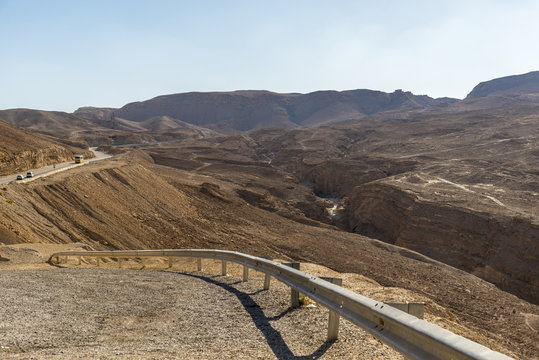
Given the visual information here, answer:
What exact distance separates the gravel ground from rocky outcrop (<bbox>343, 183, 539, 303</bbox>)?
28105mm

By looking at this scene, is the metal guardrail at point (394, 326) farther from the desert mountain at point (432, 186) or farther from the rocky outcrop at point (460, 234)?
the desert mountain at point (432, 186)

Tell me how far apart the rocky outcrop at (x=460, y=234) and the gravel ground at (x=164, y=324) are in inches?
1107

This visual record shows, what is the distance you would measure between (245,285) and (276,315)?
98.8 inches

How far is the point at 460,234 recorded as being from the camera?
3491 cm

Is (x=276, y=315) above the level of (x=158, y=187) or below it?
above

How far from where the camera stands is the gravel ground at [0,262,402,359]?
439 cm

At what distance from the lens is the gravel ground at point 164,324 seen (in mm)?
4391

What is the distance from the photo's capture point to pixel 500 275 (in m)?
30.2

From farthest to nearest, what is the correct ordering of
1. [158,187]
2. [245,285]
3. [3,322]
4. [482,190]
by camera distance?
[482,190]
[158,187]
[245,285]
[3,322]

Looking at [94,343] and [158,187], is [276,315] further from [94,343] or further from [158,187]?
[158,187]

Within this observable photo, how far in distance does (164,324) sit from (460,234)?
112 ft

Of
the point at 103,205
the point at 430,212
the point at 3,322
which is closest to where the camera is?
the point at 3,322

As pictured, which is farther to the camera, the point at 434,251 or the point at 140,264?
the point at 434,251

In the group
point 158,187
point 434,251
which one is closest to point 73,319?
point 158,187
